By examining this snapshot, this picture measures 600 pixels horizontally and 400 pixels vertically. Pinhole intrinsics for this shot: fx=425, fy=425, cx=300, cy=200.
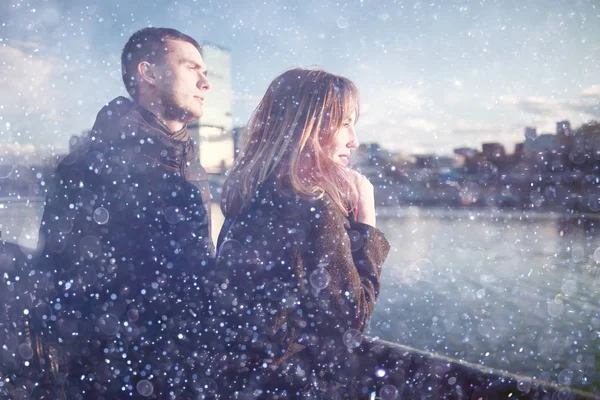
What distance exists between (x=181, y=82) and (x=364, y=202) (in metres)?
0.48

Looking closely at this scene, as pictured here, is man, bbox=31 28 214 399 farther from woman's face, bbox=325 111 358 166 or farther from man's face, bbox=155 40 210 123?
woman's face, bbox=325 111 358 166

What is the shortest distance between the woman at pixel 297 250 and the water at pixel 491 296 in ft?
0.74

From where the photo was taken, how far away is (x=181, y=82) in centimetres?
93

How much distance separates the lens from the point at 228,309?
31.8 inches

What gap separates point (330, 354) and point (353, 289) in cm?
13

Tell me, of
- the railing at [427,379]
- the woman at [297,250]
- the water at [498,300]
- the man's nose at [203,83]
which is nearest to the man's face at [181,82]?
the man's nose at [203,83]

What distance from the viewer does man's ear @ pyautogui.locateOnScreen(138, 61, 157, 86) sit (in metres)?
0.92

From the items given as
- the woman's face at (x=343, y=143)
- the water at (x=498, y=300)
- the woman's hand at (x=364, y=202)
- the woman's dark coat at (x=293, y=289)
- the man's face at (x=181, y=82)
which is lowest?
the water at (x=498, y=300)

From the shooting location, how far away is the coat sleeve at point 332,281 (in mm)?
708

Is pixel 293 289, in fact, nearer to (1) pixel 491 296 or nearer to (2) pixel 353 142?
(2) pixel 353 142

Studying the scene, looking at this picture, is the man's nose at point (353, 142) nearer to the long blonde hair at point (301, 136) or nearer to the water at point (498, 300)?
the long blonde hair at point (301, 136)

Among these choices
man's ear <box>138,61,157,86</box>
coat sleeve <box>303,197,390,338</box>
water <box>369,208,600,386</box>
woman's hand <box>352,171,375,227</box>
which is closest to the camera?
coat sleeve <box>303,197,390,338</box>

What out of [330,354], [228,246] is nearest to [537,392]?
[330,354]

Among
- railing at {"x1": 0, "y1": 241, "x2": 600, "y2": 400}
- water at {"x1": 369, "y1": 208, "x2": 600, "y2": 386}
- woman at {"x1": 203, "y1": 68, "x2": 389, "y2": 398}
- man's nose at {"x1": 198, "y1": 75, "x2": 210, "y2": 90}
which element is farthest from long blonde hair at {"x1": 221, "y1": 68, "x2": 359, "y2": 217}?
water at {"x1": 369, "y1": 208, "x2": 600, "y2": 386}
